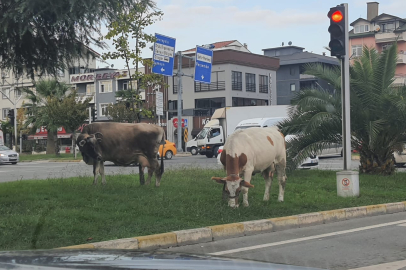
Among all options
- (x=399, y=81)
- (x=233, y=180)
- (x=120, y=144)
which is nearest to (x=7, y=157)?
(x=120, y=144)

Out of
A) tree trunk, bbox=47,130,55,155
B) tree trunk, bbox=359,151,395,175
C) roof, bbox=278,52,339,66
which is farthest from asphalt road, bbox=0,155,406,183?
roof, bbox=278,52,339,66

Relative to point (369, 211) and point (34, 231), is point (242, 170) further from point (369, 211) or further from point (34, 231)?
point (34, 231)

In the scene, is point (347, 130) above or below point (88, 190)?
above

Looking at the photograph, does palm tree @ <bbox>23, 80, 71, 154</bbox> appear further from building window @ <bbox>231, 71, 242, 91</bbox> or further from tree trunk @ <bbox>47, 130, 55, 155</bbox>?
building window @ <bbox>231, 71, 242, 91</bbox>

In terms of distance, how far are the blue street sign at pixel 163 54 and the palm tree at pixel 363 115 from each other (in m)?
14.0

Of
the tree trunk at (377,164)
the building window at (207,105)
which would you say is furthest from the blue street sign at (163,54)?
the building window at (207,105)

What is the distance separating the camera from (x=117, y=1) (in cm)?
1120

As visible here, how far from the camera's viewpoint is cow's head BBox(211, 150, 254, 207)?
36.9ft

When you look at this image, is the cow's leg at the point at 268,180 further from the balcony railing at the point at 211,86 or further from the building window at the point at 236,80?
the building window at the point at 236,80

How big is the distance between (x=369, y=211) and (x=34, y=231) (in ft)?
22.8

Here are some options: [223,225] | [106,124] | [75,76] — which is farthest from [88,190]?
[75,76]

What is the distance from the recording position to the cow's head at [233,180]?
11242 millimetres

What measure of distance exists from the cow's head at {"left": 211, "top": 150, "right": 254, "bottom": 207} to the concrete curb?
114 centimetres

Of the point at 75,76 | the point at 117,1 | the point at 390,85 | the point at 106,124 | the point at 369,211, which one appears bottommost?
the point at 369,211
